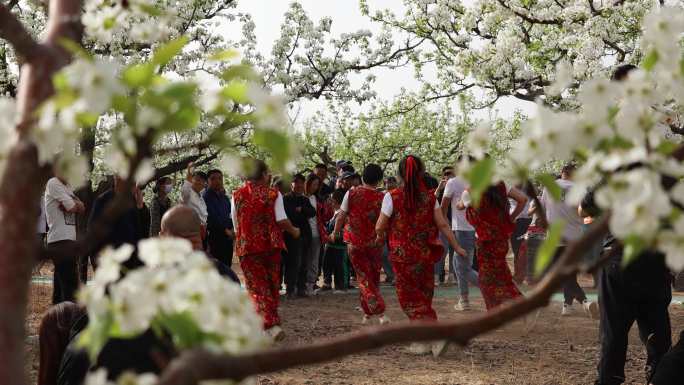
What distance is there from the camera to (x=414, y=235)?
26.4ft

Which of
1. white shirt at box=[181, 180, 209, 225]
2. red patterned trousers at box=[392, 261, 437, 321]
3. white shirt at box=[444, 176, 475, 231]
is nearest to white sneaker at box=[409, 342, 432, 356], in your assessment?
red patterned trousers at box=[392, 261, 437, 321]

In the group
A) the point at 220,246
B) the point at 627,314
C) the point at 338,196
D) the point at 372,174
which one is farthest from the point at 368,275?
the point at 627,314

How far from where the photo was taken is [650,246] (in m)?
1.19

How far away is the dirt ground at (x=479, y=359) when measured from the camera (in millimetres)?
7102

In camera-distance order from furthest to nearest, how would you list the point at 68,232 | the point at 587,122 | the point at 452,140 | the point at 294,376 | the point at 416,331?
the point at 452,140 < the point at 68,232 < the point at 294,376 < the point at 587,122 < the point at 416,331

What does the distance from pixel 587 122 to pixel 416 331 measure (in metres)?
0.37

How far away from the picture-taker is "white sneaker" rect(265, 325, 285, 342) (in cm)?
880

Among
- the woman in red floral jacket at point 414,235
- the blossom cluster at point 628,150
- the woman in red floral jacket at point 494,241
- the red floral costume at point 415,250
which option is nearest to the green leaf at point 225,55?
the blossom cluster at point 628,150

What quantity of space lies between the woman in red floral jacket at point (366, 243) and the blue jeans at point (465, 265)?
3.29 feet

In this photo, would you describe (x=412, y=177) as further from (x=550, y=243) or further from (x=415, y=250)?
(x=550, y=243)

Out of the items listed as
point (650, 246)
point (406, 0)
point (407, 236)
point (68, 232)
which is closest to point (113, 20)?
point (650, 246)

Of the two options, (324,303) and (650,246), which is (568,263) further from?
(324,303)

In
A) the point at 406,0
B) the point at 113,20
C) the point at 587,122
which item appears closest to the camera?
the point at 587,122

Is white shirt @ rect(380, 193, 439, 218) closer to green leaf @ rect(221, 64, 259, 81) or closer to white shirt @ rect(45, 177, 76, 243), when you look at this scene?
white shirt @ rect(45, 177, 76, 243)
